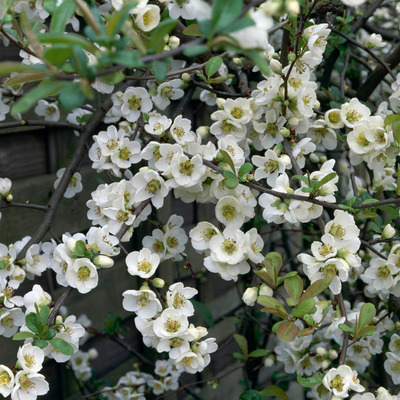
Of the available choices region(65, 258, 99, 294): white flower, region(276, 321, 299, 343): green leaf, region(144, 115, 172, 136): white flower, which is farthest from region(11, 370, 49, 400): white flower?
region(144, 115, 172, 136): white flower

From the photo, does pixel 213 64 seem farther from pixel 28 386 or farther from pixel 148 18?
pixel 28 386

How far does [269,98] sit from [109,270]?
984 millimetres

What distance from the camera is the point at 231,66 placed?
161 cm

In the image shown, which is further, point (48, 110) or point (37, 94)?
point (48, 110)

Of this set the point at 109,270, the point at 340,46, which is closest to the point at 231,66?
the point at 340,46

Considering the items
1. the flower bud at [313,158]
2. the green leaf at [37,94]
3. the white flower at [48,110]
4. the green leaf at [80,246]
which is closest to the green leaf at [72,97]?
the green leaf at [37,94]

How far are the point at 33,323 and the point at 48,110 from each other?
771 millimetres

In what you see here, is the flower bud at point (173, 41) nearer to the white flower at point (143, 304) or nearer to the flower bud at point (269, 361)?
the white flower at point (143, 304)

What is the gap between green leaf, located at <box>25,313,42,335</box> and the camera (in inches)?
38.8

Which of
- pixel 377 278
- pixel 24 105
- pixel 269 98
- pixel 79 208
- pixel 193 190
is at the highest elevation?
pixel 24 105

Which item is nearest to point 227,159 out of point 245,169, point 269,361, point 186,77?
point 245,169

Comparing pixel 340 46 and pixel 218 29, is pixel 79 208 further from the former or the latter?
pixel 218 29

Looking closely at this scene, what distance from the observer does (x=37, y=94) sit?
2.12ft

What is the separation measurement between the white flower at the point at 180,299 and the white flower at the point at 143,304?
0.03 metres
